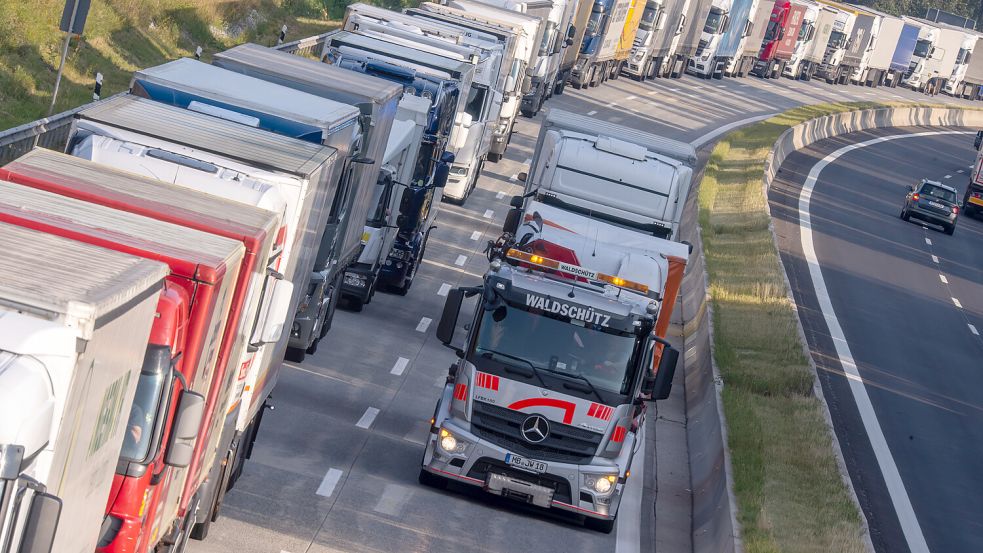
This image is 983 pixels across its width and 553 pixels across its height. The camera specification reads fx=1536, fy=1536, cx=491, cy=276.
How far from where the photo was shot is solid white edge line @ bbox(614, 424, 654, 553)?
1477 cm

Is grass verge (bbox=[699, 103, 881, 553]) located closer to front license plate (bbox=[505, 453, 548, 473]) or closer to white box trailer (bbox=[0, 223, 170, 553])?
front license plate (bbox=[505, 453, 548, 473])

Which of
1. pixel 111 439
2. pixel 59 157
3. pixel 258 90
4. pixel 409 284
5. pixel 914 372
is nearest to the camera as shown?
pixel 111 439

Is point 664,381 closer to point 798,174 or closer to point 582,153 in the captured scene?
point 582,153

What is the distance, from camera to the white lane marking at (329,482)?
14320mm

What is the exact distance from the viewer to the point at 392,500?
14570mm

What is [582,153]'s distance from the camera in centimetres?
2125

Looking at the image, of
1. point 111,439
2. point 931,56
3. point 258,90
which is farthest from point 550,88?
point 931,56

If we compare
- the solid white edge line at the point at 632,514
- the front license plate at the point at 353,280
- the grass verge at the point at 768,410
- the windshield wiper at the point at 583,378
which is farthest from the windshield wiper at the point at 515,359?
A: the front license plate at the point at 353,280

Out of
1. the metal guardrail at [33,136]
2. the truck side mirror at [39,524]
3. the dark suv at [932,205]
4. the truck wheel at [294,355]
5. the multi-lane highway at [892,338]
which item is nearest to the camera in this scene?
the truck side mirror at [39,524]

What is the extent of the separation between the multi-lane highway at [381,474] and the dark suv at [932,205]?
95.8ft

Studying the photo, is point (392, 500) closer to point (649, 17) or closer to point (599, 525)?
→ point (599, 525)

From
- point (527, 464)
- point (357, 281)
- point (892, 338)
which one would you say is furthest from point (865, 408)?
point (527, 464)

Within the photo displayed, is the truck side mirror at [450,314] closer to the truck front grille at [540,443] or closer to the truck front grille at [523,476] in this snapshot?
the truck front grille at [540,443]

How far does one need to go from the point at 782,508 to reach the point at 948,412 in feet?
37.2
